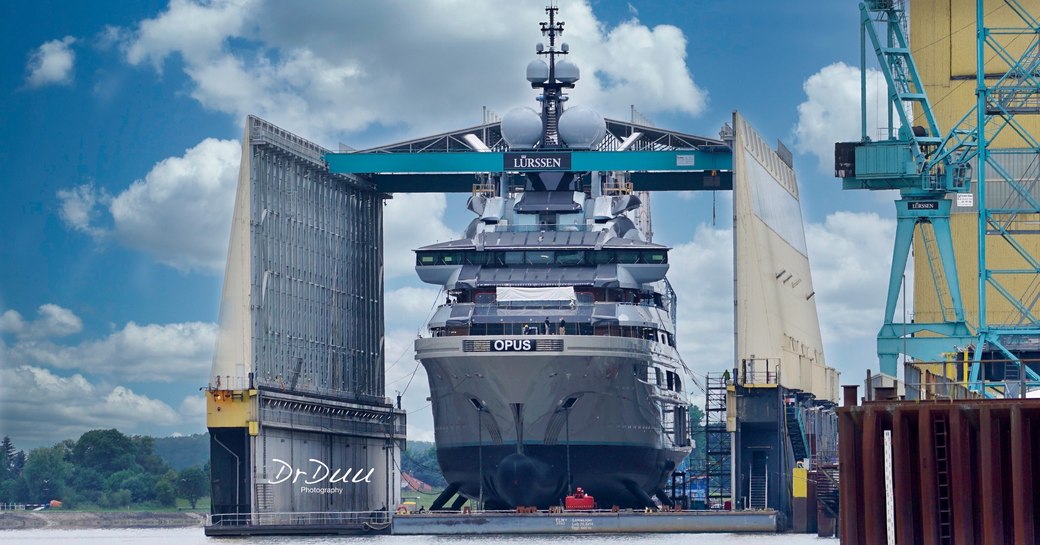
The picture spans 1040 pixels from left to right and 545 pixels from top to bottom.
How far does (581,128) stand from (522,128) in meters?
2.43

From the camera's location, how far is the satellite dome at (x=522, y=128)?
283ft

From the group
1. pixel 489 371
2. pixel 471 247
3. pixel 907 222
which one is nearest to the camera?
pixel 907 222

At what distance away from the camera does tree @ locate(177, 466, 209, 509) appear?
15862 cm

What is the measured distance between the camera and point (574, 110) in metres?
87.1

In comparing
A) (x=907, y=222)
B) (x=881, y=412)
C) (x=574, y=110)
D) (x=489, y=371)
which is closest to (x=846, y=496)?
(x=881, y=412)

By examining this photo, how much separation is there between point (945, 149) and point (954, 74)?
1568 cm

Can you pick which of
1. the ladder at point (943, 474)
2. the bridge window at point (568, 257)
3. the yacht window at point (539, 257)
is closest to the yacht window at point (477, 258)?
the bridge window at point (568, 257)

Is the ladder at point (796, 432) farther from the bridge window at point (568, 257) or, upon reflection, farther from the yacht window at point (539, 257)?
the yacht window at point (539, 257)

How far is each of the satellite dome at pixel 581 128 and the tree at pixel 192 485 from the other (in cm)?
7913

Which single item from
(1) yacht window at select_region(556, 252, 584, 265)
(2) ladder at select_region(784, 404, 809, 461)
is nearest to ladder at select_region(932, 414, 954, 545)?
(2) ladder at select_region(784, 404, 809, 461)

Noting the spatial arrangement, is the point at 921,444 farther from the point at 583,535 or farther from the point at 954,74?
the point at 954,74

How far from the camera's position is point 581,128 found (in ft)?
→ 283

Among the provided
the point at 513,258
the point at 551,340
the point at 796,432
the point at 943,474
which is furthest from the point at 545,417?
the point at 943,474

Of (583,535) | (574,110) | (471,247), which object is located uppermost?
(574,110)
